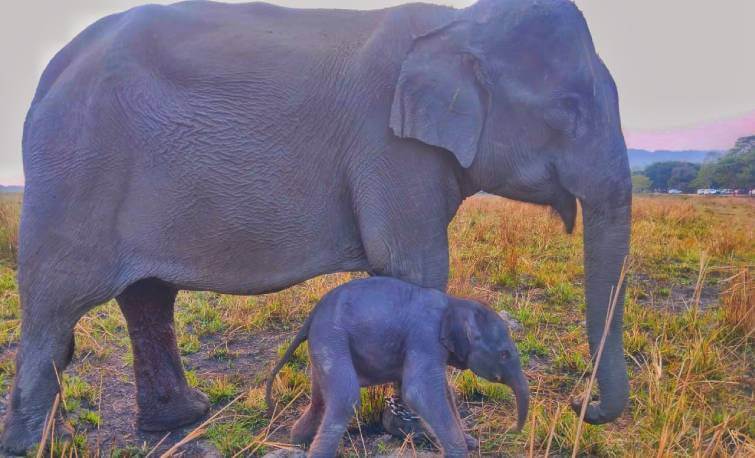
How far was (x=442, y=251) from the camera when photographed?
227 cm

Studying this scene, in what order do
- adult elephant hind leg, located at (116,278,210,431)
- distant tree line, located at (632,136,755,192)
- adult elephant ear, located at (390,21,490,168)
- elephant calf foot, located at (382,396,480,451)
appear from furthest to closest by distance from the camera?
distant tree line, located at (632,136,755,192), adult elephant hind leg, located at (116,278,210,431), elephant calf foot, located at (382,396,480,451), adult elephant ear, located at (390,21,490,168)

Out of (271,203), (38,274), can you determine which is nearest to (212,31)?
(271,203)

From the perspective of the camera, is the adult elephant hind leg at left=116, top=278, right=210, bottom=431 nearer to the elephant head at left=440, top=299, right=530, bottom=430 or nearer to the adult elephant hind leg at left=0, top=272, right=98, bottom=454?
the adult elephant hind leg at left=0, top=272, right=98, bottom=454

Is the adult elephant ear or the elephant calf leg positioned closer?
the adult elephant ear

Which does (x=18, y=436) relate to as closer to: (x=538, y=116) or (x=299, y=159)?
(x=299, y=159)

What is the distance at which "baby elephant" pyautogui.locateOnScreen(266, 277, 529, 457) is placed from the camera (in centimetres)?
191

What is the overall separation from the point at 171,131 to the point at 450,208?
110cm

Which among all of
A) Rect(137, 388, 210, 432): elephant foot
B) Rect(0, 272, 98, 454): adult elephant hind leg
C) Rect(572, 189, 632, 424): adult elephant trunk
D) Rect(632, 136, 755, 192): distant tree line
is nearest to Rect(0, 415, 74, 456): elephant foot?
Rect(0, 272, 98, 454): adult elephant hind leg

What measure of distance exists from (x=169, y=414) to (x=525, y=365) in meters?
1.97

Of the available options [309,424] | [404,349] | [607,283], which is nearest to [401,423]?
[309,424]

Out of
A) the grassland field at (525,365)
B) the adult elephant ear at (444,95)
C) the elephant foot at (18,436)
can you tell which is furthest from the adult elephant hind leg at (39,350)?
the adult elephant ear at (444,95)

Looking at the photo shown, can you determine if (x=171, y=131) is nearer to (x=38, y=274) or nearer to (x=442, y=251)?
(x=38, y=274)

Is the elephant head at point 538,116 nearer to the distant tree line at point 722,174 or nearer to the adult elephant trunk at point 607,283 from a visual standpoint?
the adult elephant trunk at point 607,283

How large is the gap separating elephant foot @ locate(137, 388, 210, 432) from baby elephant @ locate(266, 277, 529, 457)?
110cm
